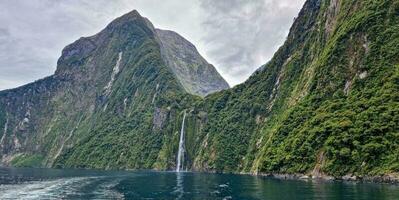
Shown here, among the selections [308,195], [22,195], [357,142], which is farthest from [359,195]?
[22,195]

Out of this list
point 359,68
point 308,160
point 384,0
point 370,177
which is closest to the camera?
point 370,177

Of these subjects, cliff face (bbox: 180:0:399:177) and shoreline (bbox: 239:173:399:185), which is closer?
shoreline (bbox: 239:173:399:185)

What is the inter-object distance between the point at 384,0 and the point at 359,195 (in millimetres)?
126210

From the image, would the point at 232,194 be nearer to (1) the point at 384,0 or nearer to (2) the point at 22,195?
(2) the point at 22,195

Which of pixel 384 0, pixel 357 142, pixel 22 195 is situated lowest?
pixel 22 195

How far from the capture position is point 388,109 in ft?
455

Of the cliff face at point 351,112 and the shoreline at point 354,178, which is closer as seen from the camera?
the shoreline at point 354,178

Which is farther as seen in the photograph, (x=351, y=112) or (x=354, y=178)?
(x=351, y=112)

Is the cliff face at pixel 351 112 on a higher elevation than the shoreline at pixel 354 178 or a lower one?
higher

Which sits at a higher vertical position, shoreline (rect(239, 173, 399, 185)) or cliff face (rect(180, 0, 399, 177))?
Result: cliff face (rect(180, 0, 399, 177))

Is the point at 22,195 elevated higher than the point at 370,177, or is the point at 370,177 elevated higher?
the point at 370,177

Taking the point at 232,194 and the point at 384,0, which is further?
the point at 384,0

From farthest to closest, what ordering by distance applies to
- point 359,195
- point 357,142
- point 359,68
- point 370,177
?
point 359,68 → point 357,142 → point 370,177 → point 359,195

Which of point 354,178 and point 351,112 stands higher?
point 351,112
